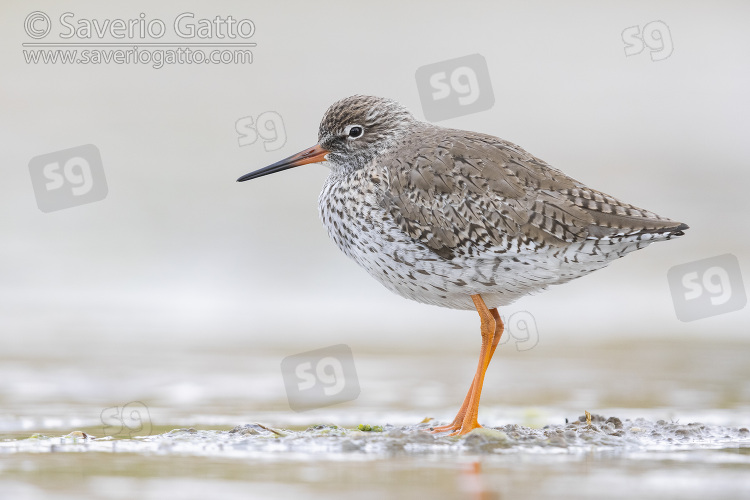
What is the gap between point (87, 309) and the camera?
525 inches

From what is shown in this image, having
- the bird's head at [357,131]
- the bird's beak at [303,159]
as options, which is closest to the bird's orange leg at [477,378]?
the bird's head at [357,131]

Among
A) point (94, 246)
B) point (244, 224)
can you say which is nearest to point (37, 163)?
point (94, 246)

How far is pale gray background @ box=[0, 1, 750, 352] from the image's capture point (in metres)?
13.5

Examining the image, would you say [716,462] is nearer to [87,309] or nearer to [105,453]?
[105,453]

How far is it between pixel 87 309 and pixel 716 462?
8907mm
